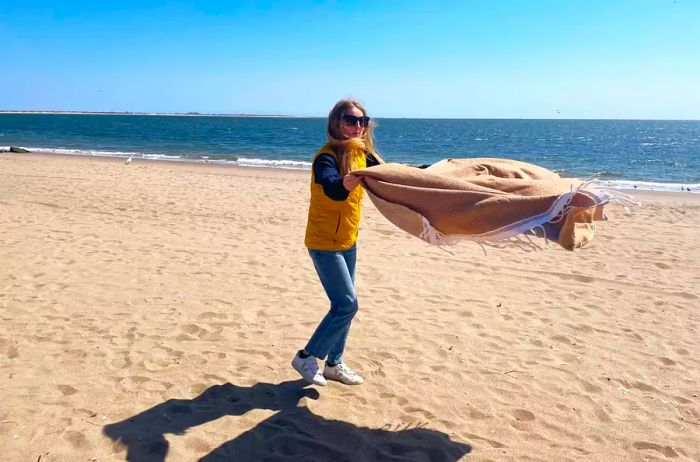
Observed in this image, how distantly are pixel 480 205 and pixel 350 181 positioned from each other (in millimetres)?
838

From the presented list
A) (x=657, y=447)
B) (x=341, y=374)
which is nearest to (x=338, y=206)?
(x=341, y=374)

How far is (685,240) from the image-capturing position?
33.6ft

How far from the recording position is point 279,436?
358cm

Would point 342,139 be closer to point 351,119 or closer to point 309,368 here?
point 351,119

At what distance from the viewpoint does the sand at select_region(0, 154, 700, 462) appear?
3.58m

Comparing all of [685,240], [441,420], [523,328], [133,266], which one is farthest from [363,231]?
[441,420]

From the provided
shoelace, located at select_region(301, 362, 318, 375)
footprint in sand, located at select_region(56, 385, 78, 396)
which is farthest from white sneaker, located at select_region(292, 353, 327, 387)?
footprint in sand, located at select_region(56, 385, 78, 396)

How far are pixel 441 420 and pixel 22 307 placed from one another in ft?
14.1

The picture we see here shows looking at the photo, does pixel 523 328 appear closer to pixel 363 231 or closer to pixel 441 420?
pixel 441 420

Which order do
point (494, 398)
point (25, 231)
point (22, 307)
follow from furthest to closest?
point (25, 231), point (22, 307), point (494, 398)

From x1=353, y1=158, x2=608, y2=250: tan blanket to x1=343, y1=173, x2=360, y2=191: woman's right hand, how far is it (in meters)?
0.06

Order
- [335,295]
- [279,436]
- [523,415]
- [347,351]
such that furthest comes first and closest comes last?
1. [347,351]
2. [523,415]
3. [335,295]
4. [279,436]

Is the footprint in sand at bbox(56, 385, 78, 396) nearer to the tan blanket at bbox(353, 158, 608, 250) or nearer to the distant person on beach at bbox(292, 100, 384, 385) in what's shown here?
the distant person on beach at bbox(292, 100, 384, 385)

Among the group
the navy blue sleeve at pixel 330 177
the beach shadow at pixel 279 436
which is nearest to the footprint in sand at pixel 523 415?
the beach shadow at pixel 279 436
